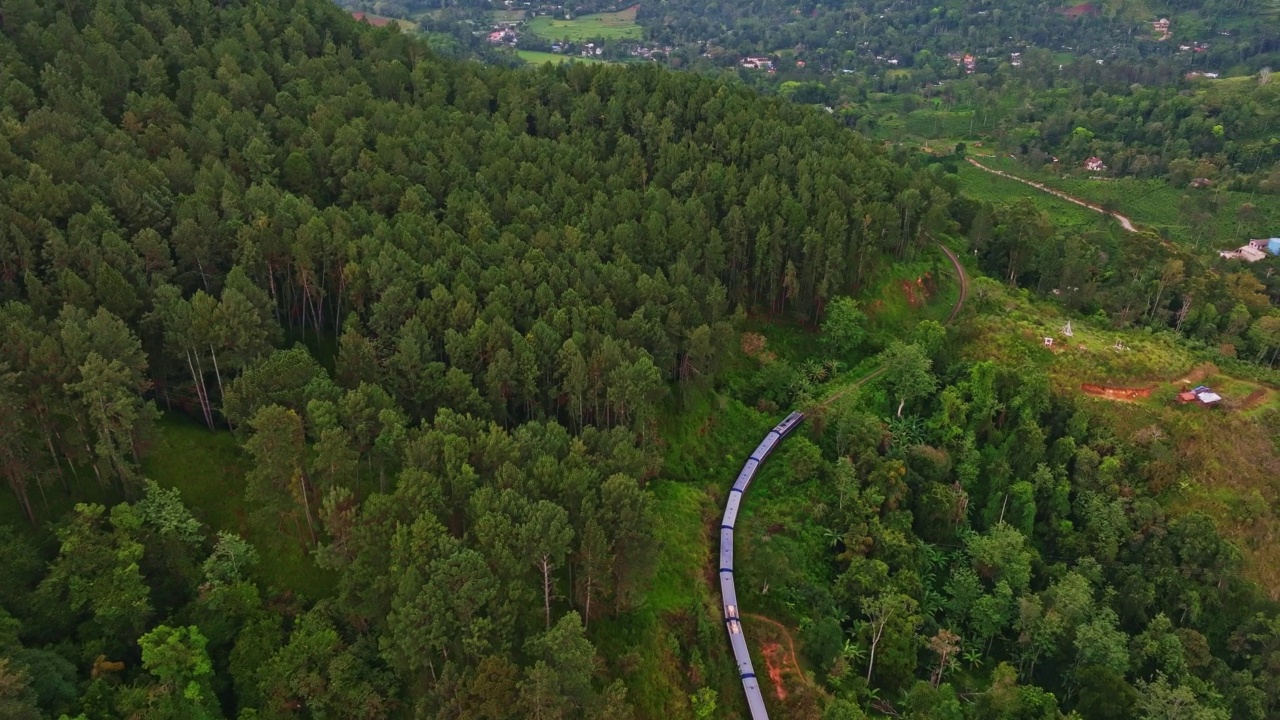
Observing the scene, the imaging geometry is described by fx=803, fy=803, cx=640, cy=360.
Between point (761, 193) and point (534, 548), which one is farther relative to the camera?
point (761, 193)

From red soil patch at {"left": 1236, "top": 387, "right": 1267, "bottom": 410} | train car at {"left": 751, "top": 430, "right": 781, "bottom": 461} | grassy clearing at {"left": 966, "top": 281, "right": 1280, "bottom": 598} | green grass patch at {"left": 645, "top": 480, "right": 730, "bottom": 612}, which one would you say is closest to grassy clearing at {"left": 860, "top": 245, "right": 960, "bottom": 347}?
grassy clearing at {"left": 966, "top": 281, "right": 1280, "bottom": 598}

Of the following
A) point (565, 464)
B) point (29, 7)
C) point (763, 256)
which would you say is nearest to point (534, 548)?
point (565, 464)

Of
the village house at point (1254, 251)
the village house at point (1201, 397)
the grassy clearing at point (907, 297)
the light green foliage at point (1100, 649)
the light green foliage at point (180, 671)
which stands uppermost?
the light green foliage at point (180, 671)

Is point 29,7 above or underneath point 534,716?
above

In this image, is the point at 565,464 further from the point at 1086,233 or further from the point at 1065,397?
the point at 1086,233

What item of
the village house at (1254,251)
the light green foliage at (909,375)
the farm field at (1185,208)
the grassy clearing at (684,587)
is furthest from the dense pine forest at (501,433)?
the farm field at (1185,208)

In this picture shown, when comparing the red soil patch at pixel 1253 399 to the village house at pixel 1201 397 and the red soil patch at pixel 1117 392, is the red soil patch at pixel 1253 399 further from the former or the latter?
the red soil patch at pixel 1117 392

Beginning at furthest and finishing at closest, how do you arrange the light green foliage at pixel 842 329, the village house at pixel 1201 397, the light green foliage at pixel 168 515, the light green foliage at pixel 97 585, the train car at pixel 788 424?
1. the light green foliage at pixel 842 329
2. the village house at pixel 1201 397
3. the train car at pixel 788 424
4. the light green foliage at pixel 168 515
5. the light green foliage at pixel 97 585

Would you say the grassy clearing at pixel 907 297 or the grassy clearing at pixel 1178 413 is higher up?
the grassy clearing at pixel 907 297
